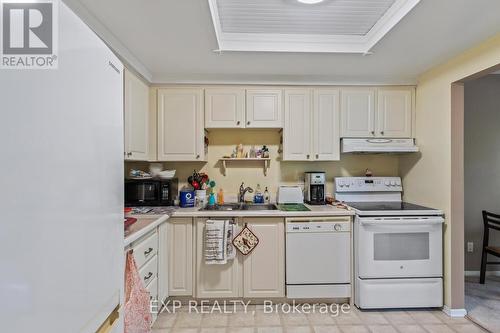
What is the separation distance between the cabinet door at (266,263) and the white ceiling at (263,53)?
145cm

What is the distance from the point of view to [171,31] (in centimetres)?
182

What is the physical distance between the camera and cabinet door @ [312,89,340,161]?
275cm

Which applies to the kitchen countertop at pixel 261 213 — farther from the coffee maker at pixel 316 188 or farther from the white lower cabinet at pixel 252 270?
the coffee maker at pixel 316 188

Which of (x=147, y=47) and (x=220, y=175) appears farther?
(x=220, y=175)

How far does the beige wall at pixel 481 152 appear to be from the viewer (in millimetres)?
2994

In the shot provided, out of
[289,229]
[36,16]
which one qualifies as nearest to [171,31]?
[36,16]

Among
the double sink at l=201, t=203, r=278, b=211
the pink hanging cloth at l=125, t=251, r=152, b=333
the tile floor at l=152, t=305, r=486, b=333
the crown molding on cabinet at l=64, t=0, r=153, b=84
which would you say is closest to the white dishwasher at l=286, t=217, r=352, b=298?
the tile floor at l=152, t=305, r=486, b=333

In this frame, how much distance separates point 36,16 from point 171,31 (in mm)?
1452

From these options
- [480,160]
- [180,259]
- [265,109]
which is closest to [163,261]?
[180,259]

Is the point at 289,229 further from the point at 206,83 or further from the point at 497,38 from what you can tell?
the point at 497,38

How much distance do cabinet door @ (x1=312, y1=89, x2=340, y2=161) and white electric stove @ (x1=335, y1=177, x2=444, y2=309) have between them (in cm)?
73

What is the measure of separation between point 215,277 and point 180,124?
60.9 inches

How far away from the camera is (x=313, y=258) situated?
2.39 m

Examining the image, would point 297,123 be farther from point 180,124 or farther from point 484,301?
point 484,301
